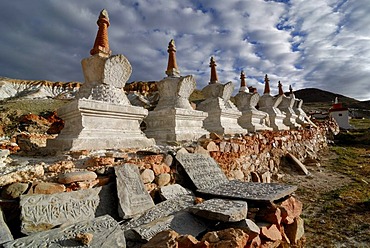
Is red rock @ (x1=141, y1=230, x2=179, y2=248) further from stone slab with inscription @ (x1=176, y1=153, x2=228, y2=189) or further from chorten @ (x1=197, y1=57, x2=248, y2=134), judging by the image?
chorten @ (x1=197, y1=57, x2=248, y2=134)

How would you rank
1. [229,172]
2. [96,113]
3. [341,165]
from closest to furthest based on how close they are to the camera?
1. [96,113]
2. [229,172]
3. [341,165]

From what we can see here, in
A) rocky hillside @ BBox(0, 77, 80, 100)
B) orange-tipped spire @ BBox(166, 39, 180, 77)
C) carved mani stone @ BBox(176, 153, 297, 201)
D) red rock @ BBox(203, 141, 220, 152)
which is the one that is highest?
rocky hillside @ BBox(0, 77, 80, 100)

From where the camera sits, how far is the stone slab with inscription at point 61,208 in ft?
6.04

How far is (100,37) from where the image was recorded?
4086mm

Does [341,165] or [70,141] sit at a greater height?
[70,141]

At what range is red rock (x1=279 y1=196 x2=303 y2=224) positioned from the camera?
9.54ft

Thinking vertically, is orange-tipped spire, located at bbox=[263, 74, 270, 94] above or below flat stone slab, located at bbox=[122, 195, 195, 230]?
above

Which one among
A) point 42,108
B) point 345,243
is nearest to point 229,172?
point 345,243

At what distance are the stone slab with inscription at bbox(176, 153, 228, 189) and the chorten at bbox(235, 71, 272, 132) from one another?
12.4ft

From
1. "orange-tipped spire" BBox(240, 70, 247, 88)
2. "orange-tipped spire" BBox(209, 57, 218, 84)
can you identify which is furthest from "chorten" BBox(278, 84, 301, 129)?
"orange-tipped spire" BBox(209, 57, 218, 84)

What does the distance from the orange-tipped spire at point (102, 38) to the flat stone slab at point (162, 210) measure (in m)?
2.72

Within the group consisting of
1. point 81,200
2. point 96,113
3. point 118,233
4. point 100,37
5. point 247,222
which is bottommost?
point 247,222

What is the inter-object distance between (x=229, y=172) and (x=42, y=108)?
21.5 metres

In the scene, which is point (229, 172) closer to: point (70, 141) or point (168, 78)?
point (168, 78)
